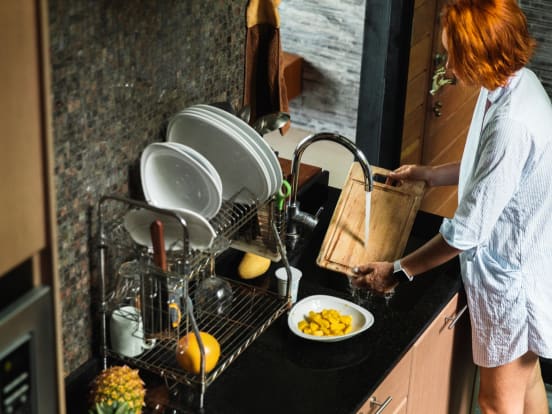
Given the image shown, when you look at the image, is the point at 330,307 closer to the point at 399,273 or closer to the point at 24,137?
the point at 399,273

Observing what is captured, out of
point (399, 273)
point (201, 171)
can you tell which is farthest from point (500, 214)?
point (201, 171)

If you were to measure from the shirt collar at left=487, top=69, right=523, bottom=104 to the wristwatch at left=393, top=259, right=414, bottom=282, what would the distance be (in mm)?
498

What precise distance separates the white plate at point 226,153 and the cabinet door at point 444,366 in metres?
0.60

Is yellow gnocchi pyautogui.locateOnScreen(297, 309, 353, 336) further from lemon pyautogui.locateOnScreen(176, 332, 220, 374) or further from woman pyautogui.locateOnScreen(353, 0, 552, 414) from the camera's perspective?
lemon pyautogui.locateOnScreen(176, 332, 220, 374)

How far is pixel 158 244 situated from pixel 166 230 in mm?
173

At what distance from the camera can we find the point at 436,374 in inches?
100

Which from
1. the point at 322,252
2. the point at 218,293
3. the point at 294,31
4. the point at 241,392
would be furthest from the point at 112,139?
the point at 294,31

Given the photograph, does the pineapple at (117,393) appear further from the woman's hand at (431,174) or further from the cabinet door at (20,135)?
the woman's hand at (431,174)

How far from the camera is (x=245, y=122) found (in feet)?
7.02

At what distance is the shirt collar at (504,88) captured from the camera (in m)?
2.25

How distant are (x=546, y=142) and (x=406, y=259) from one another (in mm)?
477

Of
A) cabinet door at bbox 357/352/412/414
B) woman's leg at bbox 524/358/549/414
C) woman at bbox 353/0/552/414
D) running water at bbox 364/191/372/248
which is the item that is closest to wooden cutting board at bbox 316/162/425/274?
running water at bbox 364/191/372/248

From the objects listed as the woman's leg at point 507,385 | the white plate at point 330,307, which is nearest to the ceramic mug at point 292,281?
the white plate at point 330,307

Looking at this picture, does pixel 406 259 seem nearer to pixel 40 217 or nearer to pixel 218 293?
pixel 218 293
